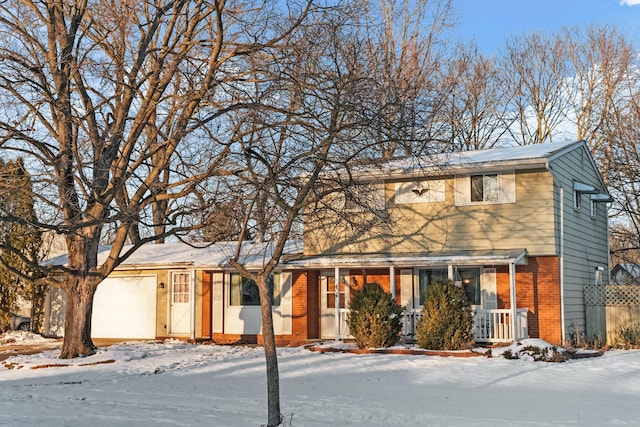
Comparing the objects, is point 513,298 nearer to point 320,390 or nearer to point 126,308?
point 320,390

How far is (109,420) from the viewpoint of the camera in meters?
10.3

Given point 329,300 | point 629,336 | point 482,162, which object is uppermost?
point 482,162

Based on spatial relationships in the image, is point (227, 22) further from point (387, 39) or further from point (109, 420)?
point (387, 39)

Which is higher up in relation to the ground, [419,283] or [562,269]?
[562,269]

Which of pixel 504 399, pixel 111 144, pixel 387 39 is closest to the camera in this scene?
pixel 504 399

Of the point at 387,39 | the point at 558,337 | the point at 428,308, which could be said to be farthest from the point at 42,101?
the point at 387,39

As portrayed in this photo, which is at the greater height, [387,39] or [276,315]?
[387,39]

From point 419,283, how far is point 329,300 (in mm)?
2961

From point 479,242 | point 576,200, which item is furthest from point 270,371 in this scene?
point 576,200

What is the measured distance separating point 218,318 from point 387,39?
15332 mm

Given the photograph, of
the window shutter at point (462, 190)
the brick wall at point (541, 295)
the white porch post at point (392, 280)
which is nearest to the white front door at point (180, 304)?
the white porch post at point (392, 280)

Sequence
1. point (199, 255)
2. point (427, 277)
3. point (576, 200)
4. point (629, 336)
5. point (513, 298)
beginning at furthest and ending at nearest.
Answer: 1. point (199, 255)
2. point (576, 200)
3. point (427, 277)
4. point (629, 336)
5. point (513, 298)

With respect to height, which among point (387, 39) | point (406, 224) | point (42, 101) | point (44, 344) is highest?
point (387, 39)

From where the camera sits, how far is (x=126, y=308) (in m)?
25.1
